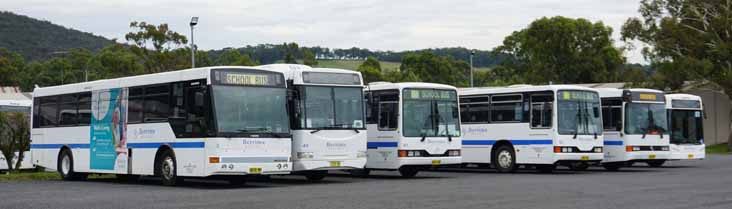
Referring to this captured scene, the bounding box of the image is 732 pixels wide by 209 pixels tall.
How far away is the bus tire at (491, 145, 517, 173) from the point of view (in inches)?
1160

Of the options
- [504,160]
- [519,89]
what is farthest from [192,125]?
[519,89]

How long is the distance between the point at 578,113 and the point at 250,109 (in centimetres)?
1101

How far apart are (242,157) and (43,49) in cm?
11634

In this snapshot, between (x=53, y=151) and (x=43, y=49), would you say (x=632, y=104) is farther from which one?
(x=43, y=49)

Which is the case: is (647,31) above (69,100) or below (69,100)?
above

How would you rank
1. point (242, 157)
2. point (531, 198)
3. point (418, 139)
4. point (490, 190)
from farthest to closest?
point (418, 139), point (242, 157), point (490, 190), point (531, 198)

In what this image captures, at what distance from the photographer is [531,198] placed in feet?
56.8

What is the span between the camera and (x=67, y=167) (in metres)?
27.1

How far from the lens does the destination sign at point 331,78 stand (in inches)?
918

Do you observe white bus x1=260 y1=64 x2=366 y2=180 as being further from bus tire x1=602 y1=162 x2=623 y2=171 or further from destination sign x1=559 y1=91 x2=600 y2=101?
bus tire x1=602 y1=162 x2=623 y2=171

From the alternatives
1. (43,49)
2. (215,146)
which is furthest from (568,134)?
(43,49)

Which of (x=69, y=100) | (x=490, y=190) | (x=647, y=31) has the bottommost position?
(x=490, y=190)

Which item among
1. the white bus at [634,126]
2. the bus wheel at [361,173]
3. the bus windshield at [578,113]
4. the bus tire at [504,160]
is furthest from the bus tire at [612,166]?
the bus wheel at [361,173]

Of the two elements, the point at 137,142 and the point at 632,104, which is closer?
the point at 137,142
